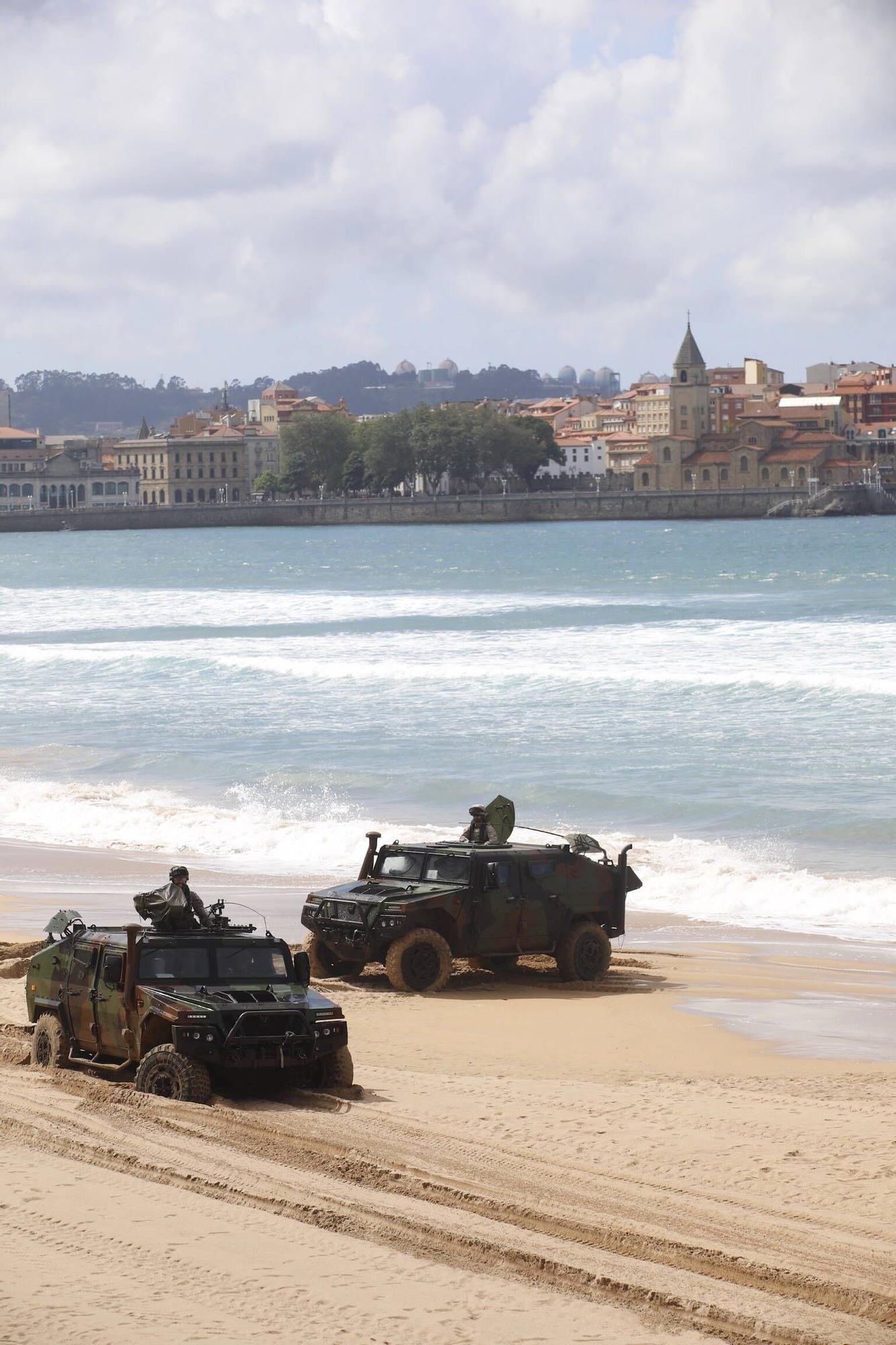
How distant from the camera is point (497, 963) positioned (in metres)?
14.1

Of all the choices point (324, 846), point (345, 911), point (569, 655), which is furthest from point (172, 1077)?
point (569, 655)

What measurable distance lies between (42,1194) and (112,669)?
108 feet

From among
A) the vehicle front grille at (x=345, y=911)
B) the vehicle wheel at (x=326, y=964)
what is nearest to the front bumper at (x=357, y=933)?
the vehicle front grille at (x=345, y=911)

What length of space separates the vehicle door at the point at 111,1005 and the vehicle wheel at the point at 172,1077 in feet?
1.16

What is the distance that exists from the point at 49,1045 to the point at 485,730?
61.1 ft

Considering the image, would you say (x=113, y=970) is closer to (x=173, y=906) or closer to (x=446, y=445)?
(x=173, y=906)

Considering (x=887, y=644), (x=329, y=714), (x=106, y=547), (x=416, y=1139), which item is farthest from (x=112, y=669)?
(x=106, y=547)

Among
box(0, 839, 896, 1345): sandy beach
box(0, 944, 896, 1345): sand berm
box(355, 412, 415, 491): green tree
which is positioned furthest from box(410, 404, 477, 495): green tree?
box(0, 944, 896, 1345): sand berm

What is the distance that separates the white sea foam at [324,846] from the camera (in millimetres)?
17266

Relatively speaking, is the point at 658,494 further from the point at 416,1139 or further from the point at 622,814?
the point at 416,1139

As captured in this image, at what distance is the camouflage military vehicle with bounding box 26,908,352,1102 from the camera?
9.93 meters

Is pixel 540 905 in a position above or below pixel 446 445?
below

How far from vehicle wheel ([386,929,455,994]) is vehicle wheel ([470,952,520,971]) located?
43 centimetres

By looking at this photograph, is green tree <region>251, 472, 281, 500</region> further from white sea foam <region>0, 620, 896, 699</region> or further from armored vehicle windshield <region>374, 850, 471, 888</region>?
armored vehicle windshield <region>374, 850, 471, 888</region>
